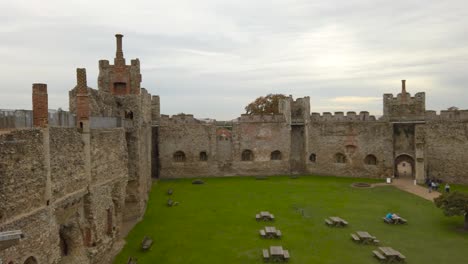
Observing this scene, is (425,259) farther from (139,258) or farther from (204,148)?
(204,148)

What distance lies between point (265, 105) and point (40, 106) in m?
41.3

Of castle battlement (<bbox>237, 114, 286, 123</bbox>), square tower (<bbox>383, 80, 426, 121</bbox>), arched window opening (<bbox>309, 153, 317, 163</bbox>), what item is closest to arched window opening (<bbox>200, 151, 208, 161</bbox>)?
castle battlement (<bbox>237, 114, 286, 123</bbox>)

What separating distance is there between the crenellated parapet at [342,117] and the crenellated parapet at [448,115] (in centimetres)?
435

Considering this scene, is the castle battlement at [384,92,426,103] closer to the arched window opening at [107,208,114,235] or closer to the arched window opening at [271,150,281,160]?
the arched window opening at [271,150,281,160]

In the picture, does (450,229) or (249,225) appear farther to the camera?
(249,225)

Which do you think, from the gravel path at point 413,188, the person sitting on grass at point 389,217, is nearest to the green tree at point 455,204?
the person sitting on grass at point 389,217

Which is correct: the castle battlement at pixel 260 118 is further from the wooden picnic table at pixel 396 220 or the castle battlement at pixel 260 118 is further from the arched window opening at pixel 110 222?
the arched window opening at pixel 110 222

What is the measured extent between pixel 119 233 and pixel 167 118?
1813cm

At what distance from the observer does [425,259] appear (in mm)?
14977

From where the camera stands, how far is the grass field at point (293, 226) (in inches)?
620

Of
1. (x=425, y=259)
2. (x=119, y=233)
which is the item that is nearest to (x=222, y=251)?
(x=119, y=233)

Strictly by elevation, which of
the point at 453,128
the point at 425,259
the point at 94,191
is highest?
the point at 453,128

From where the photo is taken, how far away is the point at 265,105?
51625 millimetres

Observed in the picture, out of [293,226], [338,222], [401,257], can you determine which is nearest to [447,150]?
[338,222]
